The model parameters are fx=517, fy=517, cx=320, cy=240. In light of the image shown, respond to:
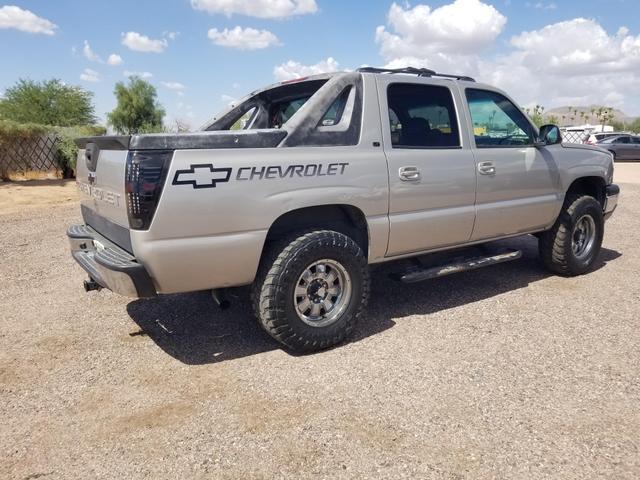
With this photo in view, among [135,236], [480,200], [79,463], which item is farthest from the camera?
[480,200]

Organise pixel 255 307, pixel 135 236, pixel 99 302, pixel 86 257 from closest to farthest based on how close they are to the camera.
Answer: pixel 135 236 → pixel 255 307 → pixel 86 257 → pixel 99 302

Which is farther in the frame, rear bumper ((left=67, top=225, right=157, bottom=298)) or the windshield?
the windshield

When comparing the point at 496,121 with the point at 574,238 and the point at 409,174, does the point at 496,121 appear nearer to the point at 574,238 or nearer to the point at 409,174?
the point at 409,174

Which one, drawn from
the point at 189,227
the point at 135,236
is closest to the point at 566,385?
the point at 189,227

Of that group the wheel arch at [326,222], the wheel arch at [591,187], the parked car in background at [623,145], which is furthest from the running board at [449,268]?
the parked car in background at [623,145]

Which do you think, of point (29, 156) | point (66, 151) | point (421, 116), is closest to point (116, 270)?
point (421, 116)

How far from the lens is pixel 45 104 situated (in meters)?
32.8

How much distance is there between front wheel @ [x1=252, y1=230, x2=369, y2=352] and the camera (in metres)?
3.50

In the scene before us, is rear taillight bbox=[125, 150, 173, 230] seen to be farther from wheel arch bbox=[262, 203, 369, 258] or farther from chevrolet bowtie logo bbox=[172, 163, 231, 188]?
wheel arch bbox=[262, 203, 369, 258]

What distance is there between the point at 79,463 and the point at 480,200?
11.7 feet

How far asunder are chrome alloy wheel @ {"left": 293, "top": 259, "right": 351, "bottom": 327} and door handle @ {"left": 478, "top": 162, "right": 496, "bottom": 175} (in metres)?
1.62

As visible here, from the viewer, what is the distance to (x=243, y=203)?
10.7 feet

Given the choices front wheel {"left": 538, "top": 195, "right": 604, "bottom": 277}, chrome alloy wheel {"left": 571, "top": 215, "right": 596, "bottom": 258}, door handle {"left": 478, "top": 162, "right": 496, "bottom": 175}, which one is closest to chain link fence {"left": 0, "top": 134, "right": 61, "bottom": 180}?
door handle {"left": 478, "top": 162, "right": 496, "bottom": 175}

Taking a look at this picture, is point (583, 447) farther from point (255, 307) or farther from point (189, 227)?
point (189, 227)
